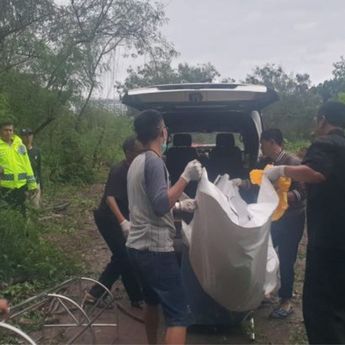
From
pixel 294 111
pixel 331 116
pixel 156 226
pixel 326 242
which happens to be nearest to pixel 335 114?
pixel 331 116

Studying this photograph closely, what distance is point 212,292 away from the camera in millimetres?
4344

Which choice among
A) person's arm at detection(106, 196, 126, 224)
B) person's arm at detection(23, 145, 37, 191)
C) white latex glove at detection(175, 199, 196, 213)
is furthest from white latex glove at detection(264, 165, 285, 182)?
person's arm at detection(23, 145, 37, 191)

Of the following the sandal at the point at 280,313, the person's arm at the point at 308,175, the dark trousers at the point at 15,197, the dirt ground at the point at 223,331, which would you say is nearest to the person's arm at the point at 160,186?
the person's arm at the point at 308,175

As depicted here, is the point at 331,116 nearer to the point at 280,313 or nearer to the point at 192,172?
the point at 192,172

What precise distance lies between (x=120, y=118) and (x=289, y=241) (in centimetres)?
1393

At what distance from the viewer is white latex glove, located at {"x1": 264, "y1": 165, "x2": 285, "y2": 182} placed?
13.5ft

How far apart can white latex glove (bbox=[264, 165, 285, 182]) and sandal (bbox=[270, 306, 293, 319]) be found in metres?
1.57

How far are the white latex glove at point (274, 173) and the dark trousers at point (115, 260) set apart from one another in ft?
5.85

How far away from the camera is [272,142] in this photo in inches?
210

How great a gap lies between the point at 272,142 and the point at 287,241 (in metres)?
0.91

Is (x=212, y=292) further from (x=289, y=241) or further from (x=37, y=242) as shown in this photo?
(x=37, y=242)

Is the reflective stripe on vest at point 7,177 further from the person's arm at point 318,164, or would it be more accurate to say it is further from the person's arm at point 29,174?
the person's arm at point 318,164

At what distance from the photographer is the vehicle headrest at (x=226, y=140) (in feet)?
23.0

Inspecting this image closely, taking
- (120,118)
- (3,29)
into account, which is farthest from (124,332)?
(120,118)
